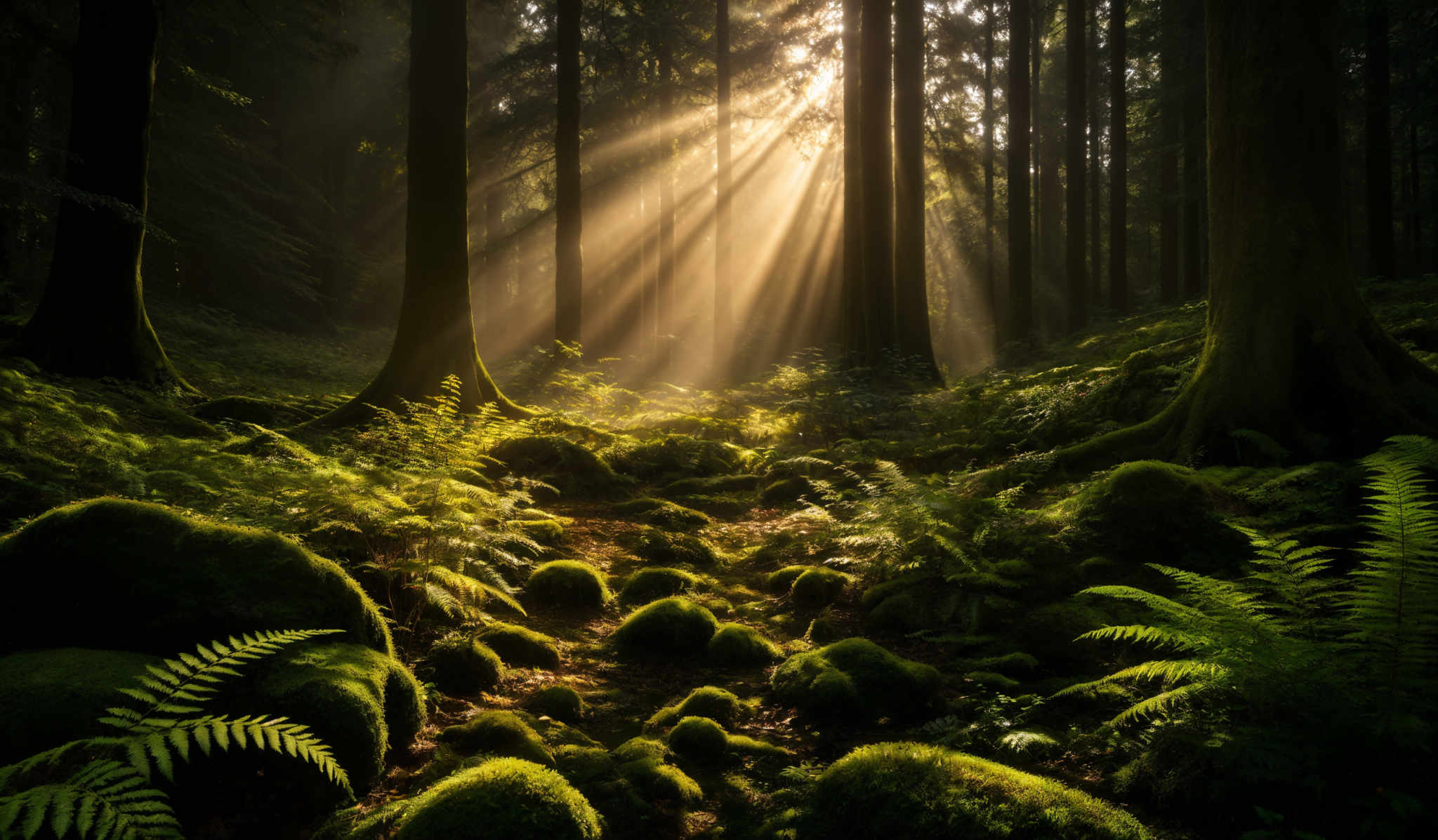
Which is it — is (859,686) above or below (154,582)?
below

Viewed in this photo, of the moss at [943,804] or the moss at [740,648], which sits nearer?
the moss at [943,804]

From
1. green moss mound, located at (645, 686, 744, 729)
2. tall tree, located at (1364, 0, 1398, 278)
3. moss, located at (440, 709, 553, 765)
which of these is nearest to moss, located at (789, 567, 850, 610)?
green moss mound, located at (645, 686, 744, 729)

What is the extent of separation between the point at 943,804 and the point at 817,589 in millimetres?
3137

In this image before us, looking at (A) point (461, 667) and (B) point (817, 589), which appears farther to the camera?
(B) point (817, 589)

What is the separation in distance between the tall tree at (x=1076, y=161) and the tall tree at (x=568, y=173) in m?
13.5

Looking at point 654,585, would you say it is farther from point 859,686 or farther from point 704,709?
point 859,686

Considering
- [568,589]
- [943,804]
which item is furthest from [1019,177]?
[943,804]

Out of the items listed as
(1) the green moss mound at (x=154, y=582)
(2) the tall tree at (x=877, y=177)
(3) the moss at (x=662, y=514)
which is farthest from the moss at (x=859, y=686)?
(2) the tall tree at (x=877, y=177)

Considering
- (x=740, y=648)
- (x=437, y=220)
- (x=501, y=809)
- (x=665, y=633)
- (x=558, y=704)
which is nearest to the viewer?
(x=501, y=809)

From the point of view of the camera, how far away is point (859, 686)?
4.15 m

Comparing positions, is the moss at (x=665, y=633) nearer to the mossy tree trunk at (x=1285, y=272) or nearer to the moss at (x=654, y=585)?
the moss at (x=654, y=585)

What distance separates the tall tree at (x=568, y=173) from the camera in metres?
15.9

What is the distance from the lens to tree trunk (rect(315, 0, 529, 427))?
950 cm

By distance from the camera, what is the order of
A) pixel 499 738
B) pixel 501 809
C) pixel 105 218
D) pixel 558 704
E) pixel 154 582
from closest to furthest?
pixel 501 809
pixel 154 582
pixel 499 738
pixel 558 704
pixel 105 218
